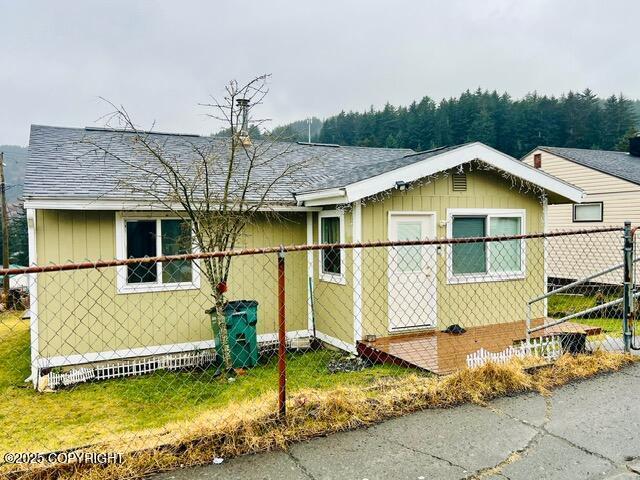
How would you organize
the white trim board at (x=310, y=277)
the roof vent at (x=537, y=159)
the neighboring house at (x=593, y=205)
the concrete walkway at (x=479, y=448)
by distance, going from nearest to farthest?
the concrete walkway at (x=479, y=448) → the white trim board at (x=310, y=277) → the neighboring house at (x=593, y=205) → the roof vent at (x=537, y=159)

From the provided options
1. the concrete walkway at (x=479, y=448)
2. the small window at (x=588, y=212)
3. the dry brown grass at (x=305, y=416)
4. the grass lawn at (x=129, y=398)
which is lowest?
the grass lawn at (x=129, y=398)

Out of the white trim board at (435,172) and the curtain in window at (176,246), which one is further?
the curtain in window at (176,246)

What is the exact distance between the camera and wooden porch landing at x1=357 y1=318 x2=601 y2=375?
625 cm

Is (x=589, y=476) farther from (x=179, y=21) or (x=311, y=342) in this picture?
(x=179, y=21)

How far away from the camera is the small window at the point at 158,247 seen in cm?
773

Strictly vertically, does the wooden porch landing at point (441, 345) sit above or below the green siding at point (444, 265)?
below

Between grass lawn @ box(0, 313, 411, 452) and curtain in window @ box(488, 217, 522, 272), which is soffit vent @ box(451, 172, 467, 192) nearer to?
curtain in window @ box(488, 217, 522, 272)

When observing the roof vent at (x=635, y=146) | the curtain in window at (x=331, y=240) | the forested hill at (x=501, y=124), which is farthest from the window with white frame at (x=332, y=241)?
the forested hill at (x=501, y=124)

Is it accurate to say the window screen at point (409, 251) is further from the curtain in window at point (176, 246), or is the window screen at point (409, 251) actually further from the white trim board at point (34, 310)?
the white trim board at point (34, 310)

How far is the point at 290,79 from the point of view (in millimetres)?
30297

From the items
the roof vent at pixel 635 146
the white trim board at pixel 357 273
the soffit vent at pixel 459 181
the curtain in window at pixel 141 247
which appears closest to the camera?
the white trim board at pixel 357 273

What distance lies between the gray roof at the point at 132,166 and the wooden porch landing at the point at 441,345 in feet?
9.47

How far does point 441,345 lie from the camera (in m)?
7.09

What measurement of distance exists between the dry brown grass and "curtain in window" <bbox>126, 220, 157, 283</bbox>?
4.80 meters
